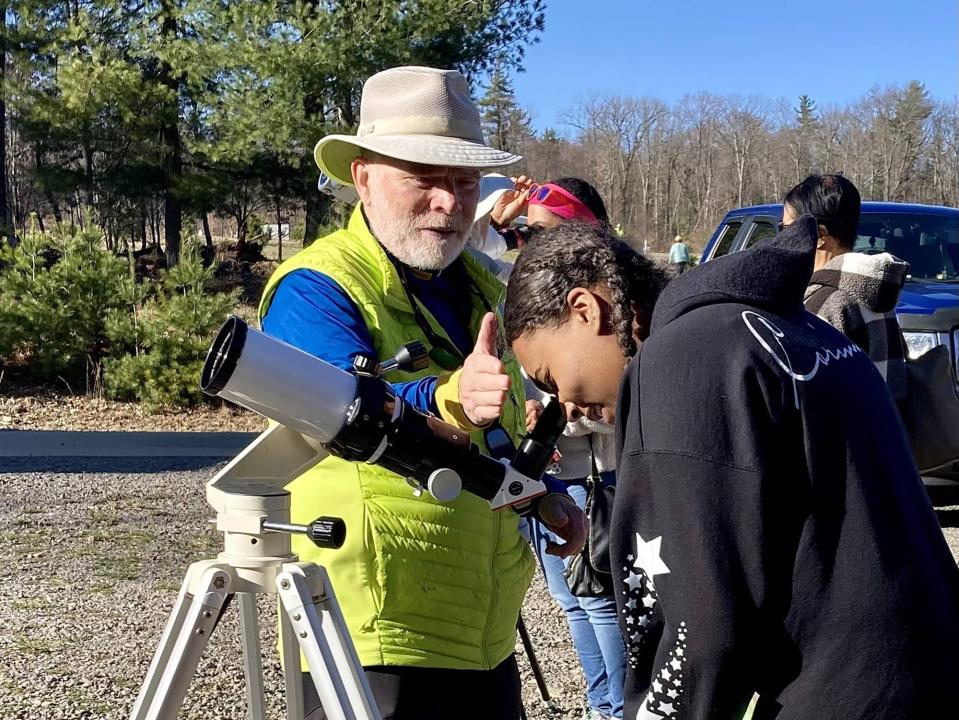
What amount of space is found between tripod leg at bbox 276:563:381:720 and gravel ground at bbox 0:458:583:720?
2428 mm

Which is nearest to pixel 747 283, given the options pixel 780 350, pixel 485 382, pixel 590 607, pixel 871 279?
pixel 780 350

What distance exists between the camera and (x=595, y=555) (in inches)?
89.0

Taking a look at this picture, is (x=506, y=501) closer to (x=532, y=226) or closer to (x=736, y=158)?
(x=532, y=226)

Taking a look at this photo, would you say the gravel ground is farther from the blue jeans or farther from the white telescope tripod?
the white telescope tripod

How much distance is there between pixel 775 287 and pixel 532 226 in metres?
2.97

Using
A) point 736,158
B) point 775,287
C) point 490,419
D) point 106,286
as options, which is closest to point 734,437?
point 775,287

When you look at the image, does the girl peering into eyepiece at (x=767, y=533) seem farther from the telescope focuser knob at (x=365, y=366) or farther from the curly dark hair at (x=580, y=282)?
the telescope focuser knob at (x=365, y=366)

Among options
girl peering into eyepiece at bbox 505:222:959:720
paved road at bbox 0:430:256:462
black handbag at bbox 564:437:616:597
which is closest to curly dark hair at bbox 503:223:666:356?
girl peering into eyepiece at bbox 505:222:959:720

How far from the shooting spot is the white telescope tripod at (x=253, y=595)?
1521 mm

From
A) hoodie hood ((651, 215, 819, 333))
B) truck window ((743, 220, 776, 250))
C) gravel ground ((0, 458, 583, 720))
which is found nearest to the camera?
hoodie hood ((651, 215, 819, 333))

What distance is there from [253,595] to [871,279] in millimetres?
2789

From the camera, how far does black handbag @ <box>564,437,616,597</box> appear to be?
2270 millimetres

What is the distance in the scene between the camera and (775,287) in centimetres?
148

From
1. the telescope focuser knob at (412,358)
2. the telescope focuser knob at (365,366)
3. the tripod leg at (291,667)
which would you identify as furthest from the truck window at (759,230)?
the tripod leg at (291,667)
